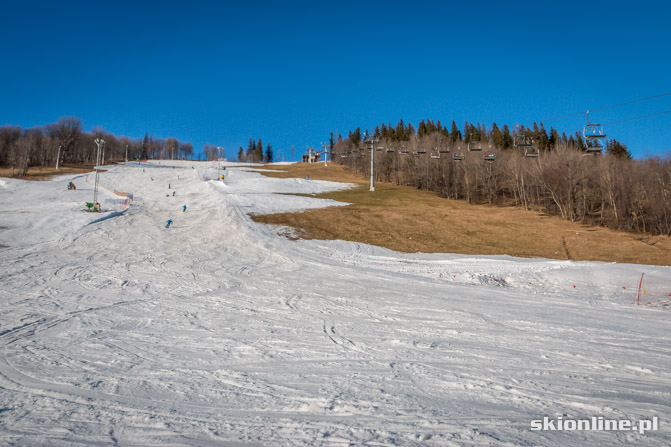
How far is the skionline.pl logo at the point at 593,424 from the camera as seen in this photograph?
4668 millimetres

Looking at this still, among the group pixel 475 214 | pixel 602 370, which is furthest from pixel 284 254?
pixel 475 214

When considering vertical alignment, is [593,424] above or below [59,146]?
below

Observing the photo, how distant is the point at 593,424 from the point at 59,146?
378 feet

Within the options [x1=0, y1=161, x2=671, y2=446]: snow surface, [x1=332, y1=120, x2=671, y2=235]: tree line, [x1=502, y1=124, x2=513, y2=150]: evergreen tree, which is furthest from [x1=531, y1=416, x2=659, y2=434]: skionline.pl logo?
[x1=502, y1=124, x2=513, y2=150]: evergreen tree


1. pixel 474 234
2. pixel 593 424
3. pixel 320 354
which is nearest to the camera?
pixel 593 424

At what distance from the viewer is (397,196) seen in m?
53.2

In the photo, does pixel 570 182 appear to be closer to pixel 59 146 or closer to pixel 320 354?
pixel 320 354

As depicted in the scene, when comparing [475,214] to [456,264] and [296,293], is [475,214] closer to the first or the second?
[456,264]

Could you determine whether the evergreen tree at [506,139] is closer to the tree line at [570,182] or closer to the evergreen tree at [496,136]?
the evergreen tree at [496,136]

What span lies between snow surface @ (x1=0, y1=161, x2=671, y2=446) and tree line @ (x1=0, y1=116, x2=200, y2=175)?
255ft

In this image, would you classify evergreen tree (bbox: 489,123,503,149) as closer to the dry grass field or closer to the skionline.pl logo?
the dry grass field

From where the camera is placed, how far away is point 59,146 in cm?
9219

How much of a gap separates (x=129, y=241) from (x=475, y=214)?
107 feet

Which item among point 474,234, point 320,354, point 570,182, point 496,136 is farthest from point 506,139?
point 320,354
